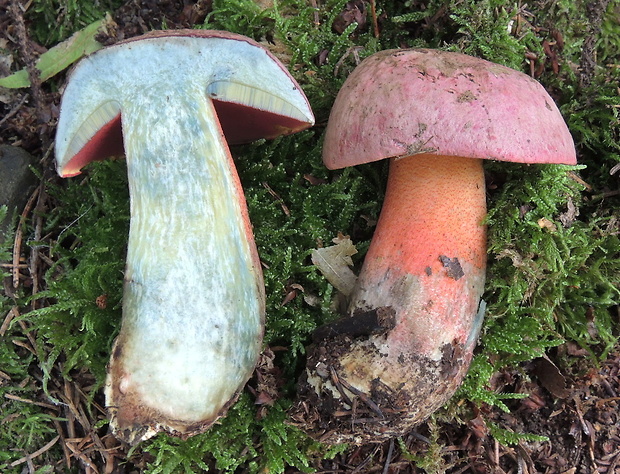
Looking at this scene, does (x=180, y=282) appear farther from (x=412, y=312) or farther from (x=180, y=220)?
(x=412, y=312)

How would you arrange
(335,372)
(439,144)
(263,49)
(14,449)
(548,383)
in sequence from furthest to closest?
(548,383) < (14,449) < (335,372) < (263,49) < (439,144)

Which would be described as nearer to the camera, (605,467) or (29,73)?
(605,467)

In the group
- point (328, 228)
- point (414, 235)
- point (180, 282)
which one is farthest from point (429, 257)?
point (180, 282)

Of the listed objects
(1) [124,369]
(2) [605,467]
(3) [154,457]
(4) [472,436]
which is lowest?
(2) [605,467]

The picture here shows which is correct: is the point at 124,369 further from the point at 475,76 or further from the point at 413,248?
the point at 475,76

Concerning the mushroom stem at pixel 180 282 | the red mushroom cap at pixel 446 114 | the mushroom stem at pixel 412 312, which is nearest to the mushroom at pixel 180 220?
the mushroom stem at pixel 180 282

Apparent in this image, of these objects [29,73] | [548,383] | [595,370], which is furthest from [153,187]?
[595,370]

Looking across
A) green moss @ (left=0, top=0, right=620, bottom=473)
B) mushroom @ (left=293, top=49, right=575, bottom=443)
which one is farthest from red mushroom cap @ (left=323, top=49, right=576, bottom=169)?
green moss @ (left=0, top=0, right=620, bottom=473)

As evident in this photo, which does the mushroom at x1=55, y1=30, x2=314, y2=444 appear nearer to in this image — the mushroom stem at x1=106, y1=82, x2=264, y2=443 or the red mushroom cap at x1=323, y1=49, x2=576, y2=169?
the mushroom stem at x1=106, y1=82, x2=264, y2=443
